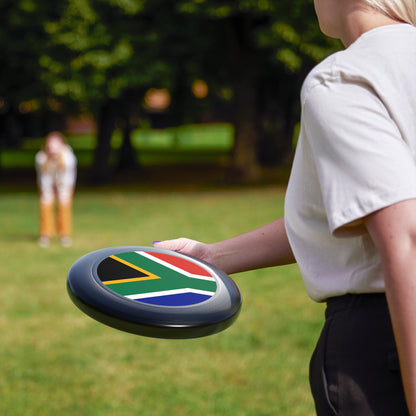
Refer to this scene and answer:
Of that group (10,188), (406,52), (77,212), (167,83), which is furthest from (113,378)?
(10,188)

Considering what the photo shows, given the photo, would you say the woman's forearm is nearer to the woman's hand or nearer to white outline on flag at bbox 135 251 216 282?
the woman's hand

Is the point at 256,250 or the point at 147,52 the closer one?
the point at 256,250

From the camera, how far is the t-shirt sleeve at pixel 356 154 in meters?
1.19

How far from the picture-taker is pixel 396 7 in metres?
1.37

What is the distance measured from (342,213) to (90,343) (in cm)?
511

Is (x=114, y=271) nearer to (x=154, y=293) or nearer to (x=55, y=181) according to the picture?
(x=154, y=293)

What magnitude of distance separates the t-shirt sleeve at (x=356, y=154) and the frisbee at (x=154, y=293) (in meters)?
0.38

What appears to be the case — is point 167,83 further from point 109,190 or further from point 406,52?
point 406,52

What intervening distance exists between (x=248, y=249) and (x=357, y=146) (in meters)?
0.65

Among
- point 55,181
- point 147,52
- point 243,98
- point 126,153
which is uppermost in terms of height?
point 55,181

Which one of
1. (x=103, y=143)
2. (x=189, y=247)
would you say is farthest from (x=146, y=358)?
(x=103, y=143)

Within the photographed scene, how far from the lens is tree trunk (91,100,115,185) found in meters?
24.6

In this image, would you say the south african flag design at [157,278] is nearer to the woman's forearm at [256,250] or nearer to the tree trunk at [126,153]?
the woman's forearm at [256,250]

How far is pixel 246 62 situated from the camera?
21.8 metres
